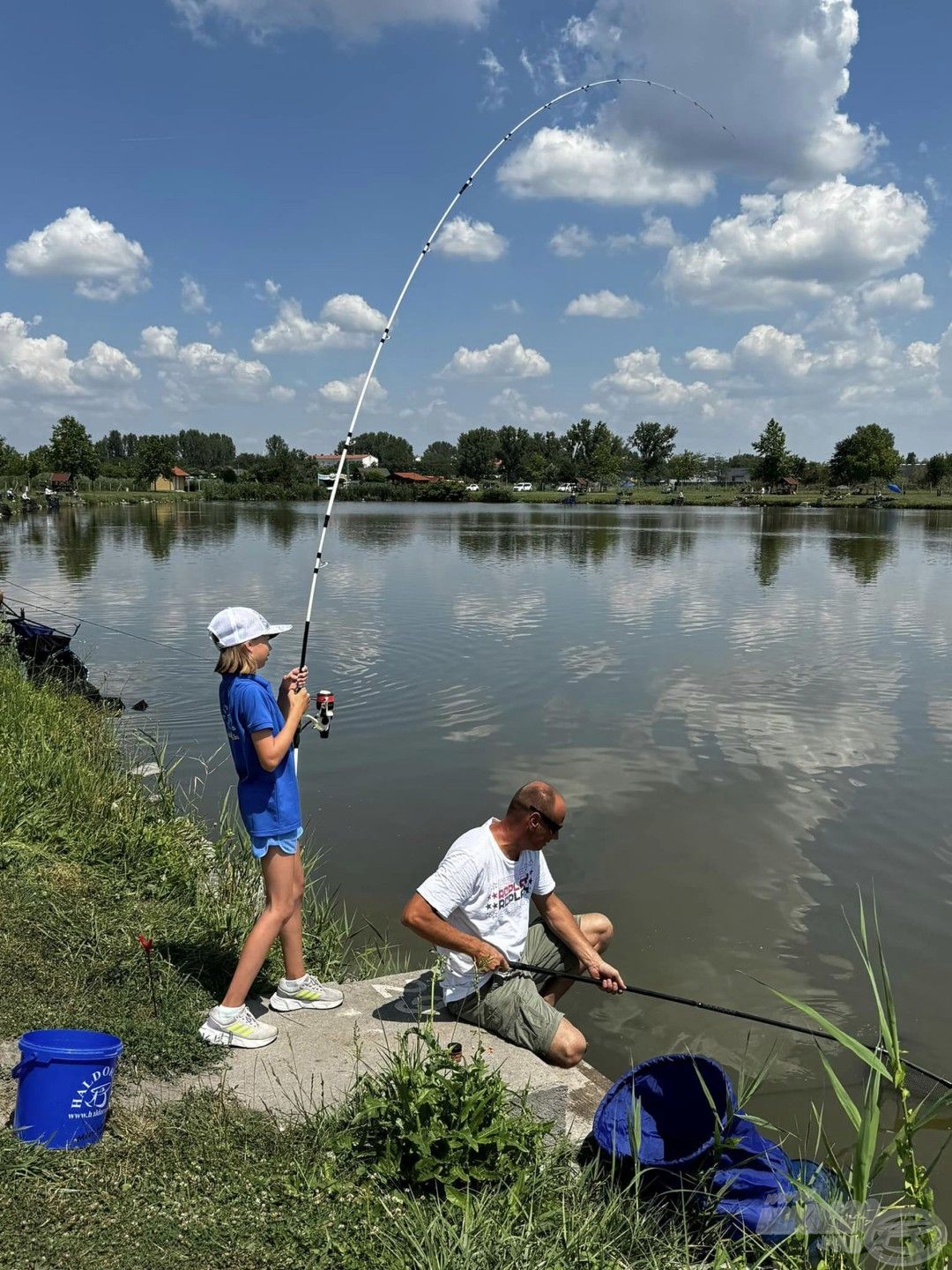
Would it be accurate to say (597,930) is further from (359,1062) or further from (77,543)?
(77,543)

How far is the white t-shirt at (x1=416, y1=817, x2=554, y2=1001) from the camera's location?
4191 mm

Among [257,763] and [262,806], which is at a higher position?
[257,763]

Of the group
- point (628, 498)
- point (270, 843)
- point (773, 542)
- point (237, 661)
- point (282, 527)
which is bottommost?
A: point (270, 843)

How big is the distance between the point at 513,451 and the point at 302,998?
5884 inches

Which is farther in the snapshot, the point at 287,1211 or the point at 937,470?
the point at 937,470

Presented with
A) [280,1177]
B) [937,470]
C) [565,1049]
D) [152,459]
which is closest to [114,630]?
[565,1049]

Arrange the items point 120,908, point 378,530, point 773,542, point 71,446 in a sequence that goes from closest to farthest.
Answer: point 120,908 < point 773,542 < point 378,530 < point 71,446

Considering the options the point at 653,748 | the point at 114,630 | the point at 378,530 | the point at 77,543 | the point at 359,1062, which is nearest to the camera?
the point at 359,1062

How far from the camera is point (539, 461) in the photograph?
140m

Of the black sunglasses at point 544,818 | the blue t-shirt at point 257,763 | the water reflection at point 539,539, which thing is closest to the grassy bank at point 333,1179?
the blue t-shirt at point 257,763

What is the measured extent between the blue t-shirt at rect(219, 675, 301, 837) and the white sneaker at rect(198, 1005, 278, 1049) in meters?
0.75

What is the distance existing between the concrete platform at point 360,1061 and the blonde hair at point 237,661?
1533 mm

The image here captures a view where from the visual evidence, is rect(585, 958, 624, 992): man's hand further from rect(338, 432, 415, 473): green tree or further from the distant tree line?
rect(338, 432, 415, 473): green tree

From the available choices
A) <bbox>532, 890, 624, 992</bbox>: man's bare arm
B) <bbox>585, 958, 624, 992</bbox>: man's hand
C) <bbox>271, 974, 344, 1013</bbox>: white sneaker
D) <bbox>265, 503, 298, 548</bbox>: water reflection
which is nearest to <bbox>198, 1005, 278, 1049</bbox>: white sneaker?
<bbox>271, 974, 344, 1013</bbox>: white sneaker
